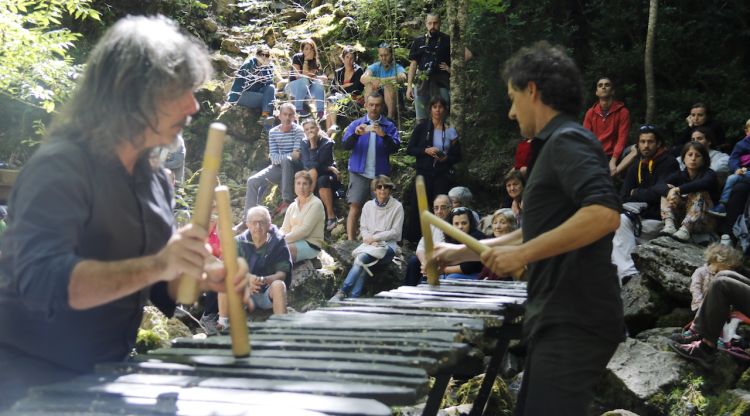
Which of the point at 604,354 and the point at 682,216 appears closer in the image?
the point at 604,354

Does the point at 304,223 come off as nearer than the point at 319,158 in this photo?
Yes

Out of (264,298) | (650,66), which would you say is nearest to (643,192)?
(650,66)

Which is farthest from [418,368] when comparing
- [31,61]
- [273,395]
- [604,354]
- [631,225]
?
[631,225]

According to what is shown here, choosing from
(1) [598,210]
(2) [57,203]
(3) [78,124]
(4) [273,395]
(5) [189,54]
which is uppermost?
(5) [189,54]

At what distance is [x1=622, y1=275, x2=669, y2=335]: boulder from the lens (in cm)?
854

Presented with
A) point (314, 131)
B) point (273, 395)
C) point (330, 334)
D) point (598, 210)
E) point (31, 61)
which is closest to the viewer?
point (273, 395)

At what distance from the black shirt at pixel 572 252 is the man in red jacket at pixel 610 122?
24.1 ft

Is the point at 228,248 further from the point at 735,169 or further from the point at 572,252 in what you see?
the point at 735,169

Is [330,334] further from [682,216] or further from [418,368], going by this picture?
[682,216]

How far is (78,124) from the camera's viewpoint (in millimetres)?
2566

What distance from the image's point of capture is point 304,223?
951 cm

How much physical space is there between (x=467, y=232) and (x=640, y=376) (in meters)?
2.07

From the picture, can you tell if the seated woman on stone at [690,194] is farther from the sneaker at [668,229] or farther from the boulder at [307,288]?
the boulder at [307,288]

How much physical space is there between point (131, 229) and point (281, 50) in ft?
39.7
